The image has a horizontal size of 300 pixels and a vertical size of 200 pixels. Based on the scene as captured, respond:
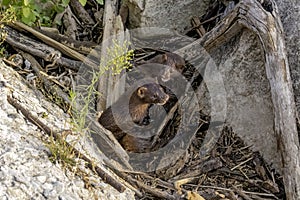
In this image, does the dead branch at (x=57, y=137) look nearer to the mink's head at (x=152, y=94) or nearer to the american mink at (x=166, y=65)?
the mink's head at (x=152, y=94)

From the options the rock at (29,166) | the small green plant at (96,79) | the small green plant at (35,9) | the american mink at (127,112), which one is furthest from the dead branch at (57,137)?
the small green plant at (35,9)

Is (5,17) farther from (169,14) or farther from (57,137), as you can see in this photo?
(169,14)

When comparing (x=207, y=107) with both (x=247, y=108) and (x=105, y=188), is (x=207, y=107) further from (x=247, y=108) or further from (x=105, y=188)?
(x=105, y=188)

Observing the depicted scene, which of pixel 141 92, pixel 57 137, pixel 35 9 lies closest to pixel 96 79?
pixel 141 92

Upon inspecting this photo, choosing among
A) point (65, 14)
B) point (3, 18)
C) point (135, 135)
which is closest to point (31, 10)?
point (3, 18)

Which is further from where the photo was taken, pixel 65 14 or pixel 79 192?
pixel 65 14

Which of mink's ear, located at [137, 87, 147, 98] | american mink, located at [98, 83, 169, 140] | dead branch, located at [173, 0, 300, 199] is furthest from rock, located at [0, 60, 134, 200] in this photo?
dead branch, located at [173, 0, 300, 199]
